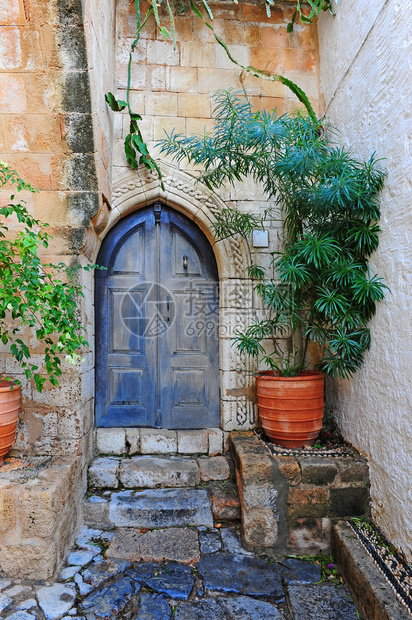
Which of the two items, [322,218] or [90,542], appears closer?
[90,542]

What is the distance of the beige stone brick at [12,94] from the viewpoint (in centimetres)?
231

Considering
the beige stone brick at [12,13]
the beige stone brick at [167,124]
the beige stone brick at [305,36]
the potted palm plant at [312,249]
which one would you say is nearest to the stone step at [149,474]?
the potted palm plant at [312,249]

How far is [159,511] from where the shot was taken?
8.14ft

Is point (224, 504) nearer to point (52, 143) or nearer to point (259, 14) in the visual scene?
point (52, 143)

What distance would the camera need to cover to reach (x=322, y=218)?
2.57m

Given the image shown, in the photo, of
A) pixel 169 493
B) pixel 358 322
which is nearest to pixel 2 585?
pixel 169 493

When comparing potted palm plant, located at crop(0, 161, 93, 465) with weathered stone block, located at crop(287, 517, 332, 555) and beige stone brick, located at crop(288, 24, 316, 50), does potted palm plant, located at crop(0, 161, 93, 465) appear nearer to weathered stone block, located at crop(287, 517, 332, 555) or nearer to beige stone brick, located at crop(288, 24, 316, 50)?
weathered stone block, located at crop(287, 517, 332, 555)

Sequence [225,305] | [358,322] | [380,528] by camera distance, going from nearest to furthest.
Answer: [380,528]
[358,322]
[225,305]

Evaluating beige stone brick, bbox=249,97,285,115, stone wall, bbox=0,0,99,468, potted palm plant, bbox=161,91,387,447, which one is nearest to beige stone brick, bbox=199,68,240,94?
beige stone brick, bbox=249,97,285,115

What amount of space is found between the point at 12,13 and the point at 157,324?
2063 mm

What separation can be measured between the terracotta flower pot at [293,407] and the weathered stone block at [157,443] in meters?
0.75

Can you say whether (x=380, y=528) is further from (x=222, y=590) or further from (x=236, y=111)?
(x=236, y=111)

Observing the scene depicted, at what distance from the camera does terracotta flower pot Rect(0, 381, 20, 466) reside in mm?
2180

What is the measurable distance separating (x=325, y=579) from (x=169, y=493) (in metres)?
1.01
